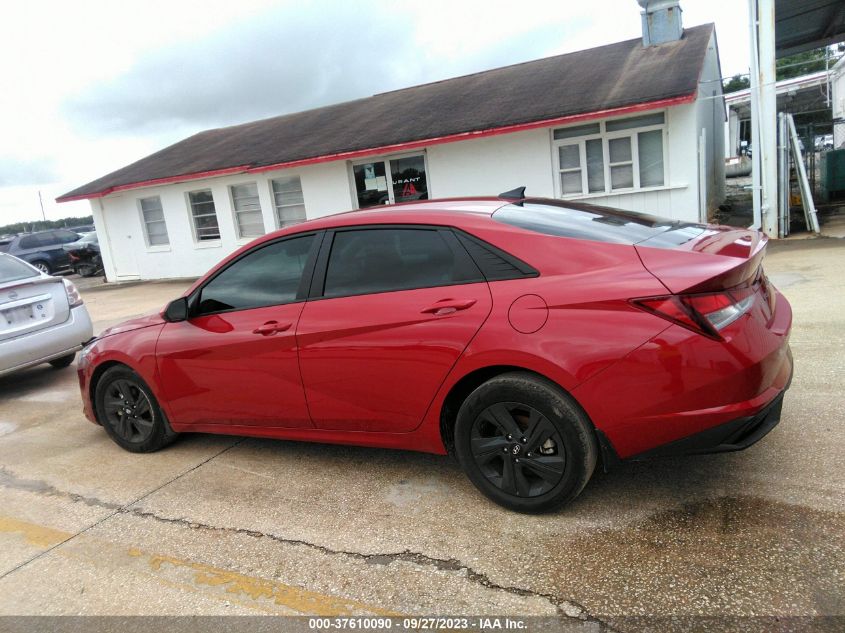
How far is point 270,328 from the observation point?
11.9 feet

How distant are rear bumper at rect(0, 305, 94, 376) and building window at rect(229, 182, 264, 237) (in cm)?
922

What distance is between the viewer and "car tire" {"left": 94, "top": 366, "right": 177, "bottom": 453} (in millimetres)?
4379

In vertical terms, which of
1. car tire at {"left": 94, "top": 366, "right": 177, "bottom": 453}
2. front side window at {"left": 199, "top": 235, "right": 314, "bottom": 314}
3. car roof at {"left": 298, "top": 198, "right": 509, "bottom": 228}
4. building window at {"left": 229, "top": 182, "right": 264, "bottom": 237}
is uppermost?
building window at {"left": 229, "top": 182, "right": 264, "bottom": 237}

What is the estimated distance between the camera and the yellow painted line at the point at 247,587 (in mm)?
2562

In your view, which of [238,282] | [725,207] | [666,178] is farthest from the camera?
[725,207]

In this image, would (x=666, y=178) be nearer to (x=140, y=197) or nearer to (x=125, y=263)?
(x=140, y=197)

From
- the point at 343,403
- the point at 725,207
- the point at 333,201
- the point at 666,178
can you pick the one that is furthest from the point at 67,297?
the point at 725,207

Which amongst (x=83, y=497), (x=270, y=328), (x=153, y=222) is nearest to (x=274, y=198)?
(x=153, y=222)

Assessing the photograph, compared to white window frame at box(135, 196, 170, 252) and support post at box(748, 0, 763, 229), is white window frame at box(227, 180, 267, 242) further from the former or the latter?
support post at box(748, 0, 763, 229)

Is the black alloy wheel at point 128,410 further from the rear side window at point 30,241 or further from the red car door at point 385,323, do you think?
the rear side window at point 30,241

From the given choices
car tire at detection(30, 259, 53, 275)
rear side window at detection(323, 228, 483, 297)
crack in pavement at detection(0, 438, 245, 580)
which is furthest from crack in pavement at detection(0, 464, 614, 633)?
car tire at detection(30, 259, 53, 275)

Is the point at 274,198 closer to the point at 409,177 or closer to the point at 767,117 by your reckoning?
the point at 409,177

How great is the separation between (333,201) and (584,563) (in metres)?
13.1

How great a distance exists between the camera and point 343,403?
3.46 m
